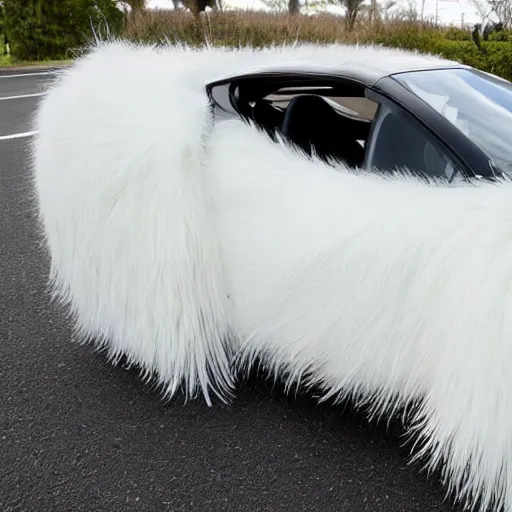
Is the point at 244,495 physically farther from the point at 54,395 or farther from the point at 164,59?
the point at 164,59

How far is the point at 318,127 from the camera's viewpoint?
2.37 meters

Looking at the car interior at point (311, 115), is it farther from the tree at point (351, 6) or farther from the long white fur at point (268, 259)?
the tree at point (351, 6)

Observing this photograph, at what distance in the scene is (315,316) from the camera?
187cm

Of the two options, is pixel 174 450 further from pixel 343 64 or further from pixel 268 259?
pixel 343 64

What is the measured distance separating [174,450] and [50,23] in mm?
15421

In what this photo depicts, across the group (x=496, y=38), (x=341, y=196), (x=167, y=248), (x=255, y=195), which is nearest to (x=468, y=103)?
(x=341, y=196)

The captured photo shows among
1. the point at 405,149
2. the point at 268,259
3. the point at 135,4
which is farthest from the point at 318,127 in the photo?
the point at 135,4

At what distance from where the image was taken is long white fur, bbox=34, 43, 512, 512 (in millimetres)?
1546

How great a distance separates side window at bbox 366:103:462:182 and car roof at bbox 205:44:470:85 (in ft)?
0.56

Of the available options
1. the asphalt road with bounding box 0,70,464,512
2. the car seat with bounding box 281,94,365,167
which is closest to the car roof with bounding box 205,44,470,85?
the car seat with bounding box 281,94,365,167

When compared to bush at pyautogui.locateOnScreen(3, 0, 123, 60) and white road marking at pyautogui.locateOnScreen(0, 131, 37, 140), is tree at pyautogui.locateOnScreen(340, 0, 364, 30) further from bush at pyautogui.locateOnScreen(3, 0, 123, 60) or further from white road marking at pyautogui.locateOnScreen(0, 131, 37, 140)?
white road marking at pyautogui.locateOnScreen(0, 131, 37, 140)

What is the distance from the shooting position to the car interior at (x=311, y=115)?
7.45 feet

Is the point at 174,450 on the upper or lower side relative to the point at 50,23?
upper

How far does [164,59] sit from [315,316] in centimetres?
157
